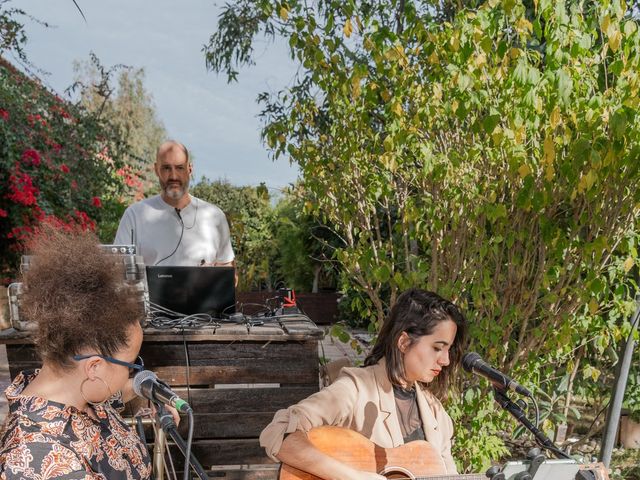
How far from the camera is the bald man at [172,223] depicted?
4.01 m

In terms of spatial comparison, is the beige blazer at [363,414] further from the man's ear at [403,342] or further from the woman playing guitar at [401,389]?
the man's ear at [403,342]

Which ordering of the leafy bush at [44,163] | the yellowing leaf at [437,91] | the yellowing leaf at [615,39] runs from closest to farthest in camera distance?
the yellowing leaf at [615,39] → the yellowing leaf at [437,91] → the leafy bush at [44,163]

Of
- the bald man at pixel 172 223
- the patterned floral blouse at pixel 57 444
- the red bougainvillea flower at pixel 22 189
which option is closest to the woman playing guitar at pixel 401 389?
the patterned floral blouse at pixel 57 444

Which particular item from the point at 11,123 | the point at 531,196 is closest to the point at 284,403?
the point at 531,196

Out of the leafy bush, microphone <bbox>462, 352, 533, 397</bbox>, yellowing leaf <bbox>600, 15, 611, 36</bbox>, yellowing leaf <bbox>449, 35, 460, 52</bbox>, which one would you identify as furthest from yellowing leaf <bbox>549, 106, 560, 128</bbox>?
the leafy bush

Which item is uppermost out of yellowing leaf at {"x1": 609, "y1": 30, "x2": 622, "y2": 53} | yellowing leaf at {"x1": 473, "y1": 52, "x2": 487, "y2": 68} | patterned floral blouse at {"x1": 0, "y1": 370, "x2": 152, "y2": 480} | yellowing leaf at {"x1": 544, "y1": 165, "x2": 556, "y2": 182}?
yellowing leaf at {"x1": 473, "y1": 52, "x2": 487, "y2": 68}

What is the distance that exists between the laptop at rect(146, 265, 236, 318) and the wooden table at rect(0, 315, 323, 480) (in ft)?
0.54

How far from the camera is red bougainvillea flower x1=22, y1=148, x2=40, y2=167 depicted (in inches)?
321

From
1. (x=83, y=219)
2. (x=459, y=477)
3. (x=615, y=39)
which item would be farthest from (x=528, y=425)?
(x=83, y=219)

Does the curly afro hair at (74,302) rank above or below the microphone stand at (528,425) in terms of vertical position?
above

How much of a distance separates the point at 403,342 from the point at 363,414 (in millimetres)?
310

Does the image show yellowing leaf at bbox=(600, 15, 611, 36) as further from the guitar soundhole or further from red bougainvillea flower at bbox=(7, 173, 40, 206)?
red bougainvillea flower at bbox=(7, 173, 40, 206)

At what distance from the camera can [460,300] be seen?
368cm

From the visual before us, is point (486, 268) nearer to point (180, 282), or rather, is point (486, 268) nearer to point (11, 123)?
point (180, 282)
